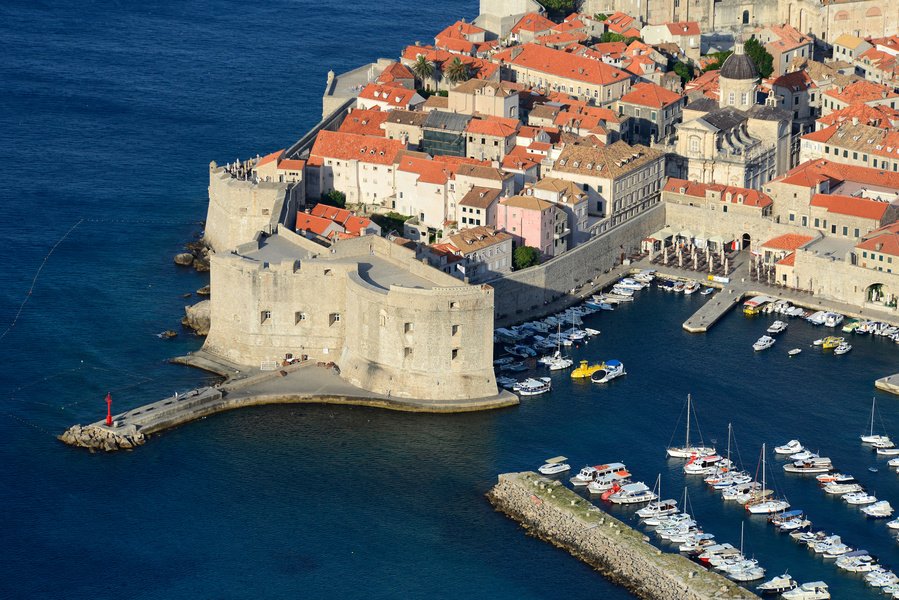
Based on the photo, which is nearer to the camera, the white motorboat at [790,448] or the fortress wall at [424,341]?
the white motorboat at [790,448]

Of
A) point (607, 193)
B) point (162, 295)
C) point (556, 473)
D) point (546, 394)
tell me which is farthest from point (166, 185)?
point (556, 473)

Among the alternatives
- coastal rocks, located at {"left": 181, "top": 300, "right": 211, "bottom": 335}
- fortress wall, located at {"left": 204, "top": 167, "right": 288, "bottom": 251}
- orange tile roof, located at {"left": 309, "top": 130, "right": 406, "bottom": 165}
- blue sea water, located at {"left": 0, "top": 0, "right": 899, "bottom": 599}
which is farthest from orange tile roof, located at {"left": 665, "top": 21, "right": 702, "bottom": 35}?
coastal rocks, located at {"left": 181, "top": 300, "right": 211, "bottom": 335}

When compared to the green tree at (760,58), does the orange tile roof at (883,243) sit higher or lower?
lower

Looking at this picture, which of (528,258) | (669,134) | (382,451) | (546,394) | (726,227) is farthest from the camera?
(669,134)

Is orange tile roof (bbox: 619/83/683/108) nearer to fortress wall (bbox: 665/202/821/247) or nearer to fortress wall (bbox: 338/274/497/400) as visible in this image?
fortress wall (bbox: 665/202/821/247)

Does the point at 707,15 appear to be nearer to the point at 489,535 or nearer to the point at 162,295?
the point at 162,295

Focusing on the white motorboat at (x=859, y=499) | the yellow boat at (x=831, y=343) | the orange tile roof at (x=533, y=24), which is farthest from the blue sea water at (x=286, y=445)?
the orange tile roof at (x=533, y=24)

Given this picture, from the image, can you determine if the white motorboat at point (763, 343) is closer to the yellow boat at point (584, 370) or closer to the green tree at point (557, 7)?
the yellow boat at point (584, 370)
